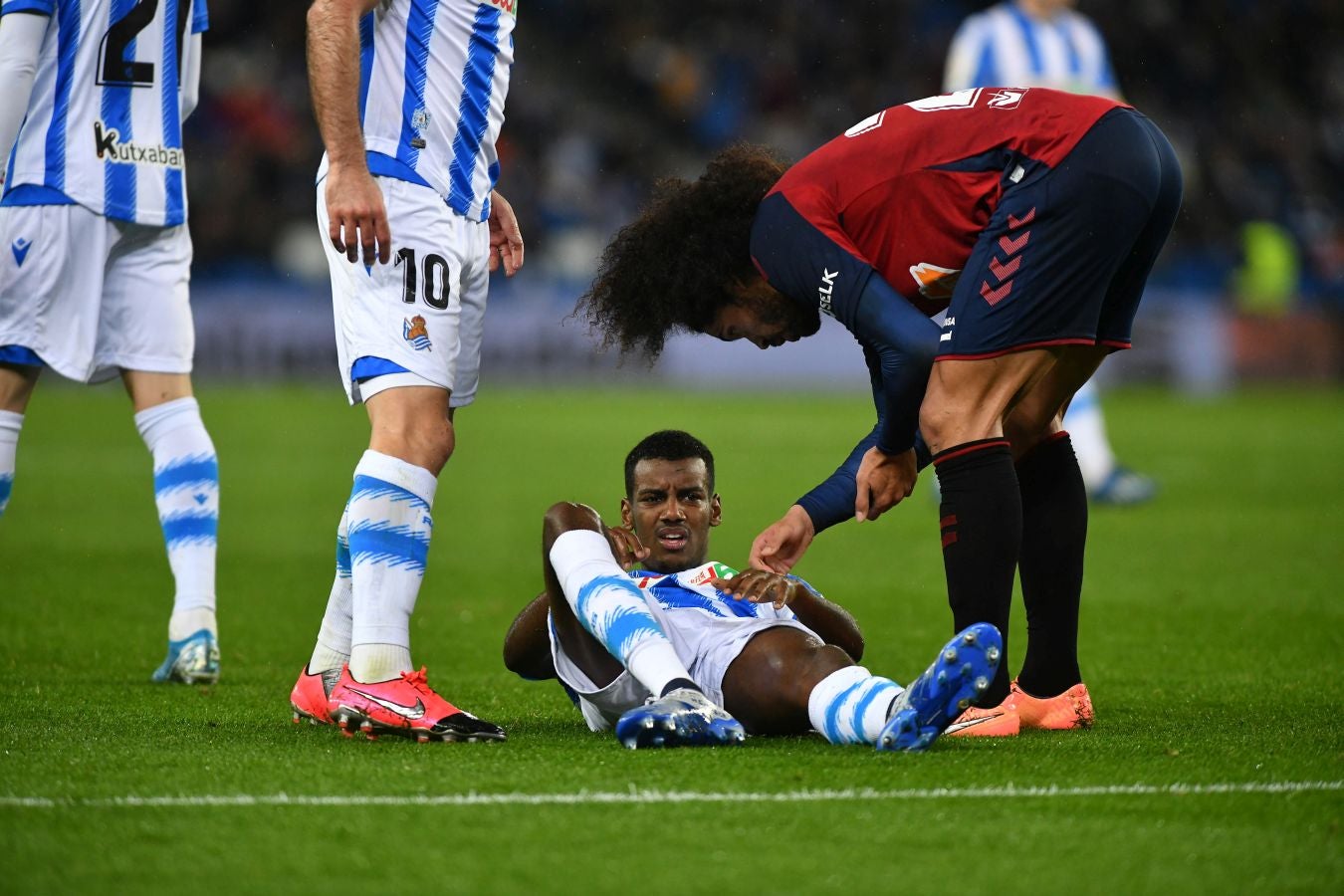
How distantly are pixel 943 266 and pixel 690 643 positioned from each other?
3.62 ft

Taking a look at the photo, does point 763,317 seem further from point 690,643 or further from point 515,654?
point 515,654

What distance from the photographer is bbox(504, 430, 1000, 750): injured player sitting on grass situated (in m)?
3.77

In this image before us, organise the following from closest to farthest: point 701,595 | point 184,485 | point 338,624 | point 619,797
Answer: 1. point 619,797
2. point 701,595
3. point 338,624
4. point 184,485

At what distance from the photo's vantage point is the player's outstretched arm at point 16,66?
5.01 m

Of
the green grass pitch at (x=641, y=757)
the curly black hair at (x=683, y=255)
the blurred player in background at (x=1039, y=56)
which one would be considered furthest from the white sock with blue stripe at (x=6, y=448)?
the blurred player in background at (x=1039, y=56)

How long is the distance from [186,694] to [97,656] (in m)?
0.94

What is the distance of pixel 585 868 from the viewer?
2.78 metres

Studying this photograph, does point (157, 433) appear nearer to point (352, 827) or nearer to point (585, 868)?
point (352, 827)

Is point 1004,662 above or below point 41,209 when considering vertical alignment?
below

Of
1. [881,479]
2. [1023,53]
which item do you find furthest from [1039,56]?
[881,479]

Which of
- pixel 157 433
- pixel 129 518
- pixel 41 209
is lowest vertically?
pixel 129 518

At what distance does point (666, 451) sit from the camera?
4488 millimetres

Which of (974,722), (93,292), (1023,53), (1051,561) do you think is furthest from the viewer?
(1023,53)

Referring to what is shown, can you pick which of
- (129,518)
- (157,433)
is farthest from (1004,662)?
(129,518)
